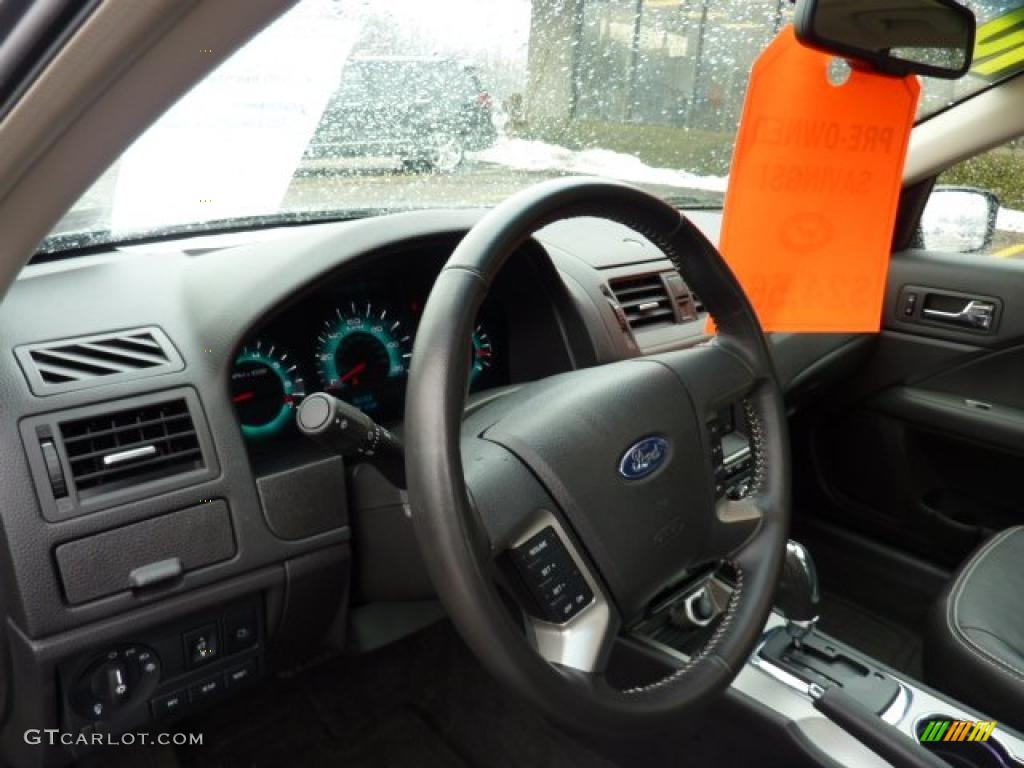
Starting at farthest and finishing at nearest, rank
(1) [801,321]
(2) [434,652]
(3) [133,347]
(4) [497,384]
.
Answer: (2) [434,652], (4) [497,384], (3) [133,347], (1) [801,321]

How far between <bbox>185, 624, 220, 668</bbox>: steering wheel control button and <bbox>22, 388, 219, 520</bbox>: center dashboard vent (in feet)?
0.79

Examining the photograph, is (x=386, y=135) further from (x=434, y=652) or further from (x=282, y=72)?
(x=434, y=652)

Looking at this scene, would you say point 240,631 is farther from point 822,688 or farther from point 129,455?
point 822,688

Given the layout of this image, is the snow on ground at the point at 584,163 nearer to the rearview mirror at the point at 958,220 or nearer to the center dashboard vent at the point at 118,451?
the rearview mirror at the point at 958,220

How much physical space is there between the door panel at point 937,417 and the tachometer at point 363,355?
4.67ft

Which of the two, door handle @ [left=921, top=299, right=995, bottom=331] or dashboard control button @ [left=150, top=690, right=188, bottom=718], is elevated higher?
door handle @ [left=921, top=299, right=995, bottom=331]

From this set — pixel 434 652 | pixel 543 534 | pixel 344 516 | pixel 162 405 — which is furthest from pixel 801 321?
pixel 434 652

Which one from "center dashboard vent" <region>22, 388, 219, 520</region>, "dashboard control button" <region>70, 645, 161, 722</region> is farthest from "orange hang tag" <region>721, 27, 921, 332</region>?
"dashboard control button" <region>70, 645, 161, 722</region>

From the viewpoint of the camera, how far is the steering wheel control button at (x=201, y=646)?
4.42ft

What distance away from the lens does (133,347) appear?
1302 mm

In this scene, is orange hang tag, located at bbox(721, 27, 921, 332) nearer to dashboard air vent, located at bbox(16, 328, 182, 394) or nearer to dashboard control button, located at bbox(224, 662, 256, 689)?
dashboard air vent, located at bbox(16, 328, 182, 394)

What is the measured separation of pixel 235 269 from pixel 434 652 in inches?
43.3

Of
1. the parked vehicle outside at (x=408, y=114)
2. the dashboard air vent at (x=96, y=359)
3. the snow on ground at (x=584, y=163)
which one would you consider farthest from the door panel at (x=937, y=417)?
the dashboard air vent at (x=96, y=359)

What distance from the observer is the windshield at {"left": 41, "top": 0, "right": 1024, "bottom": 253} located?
1.54 metres
